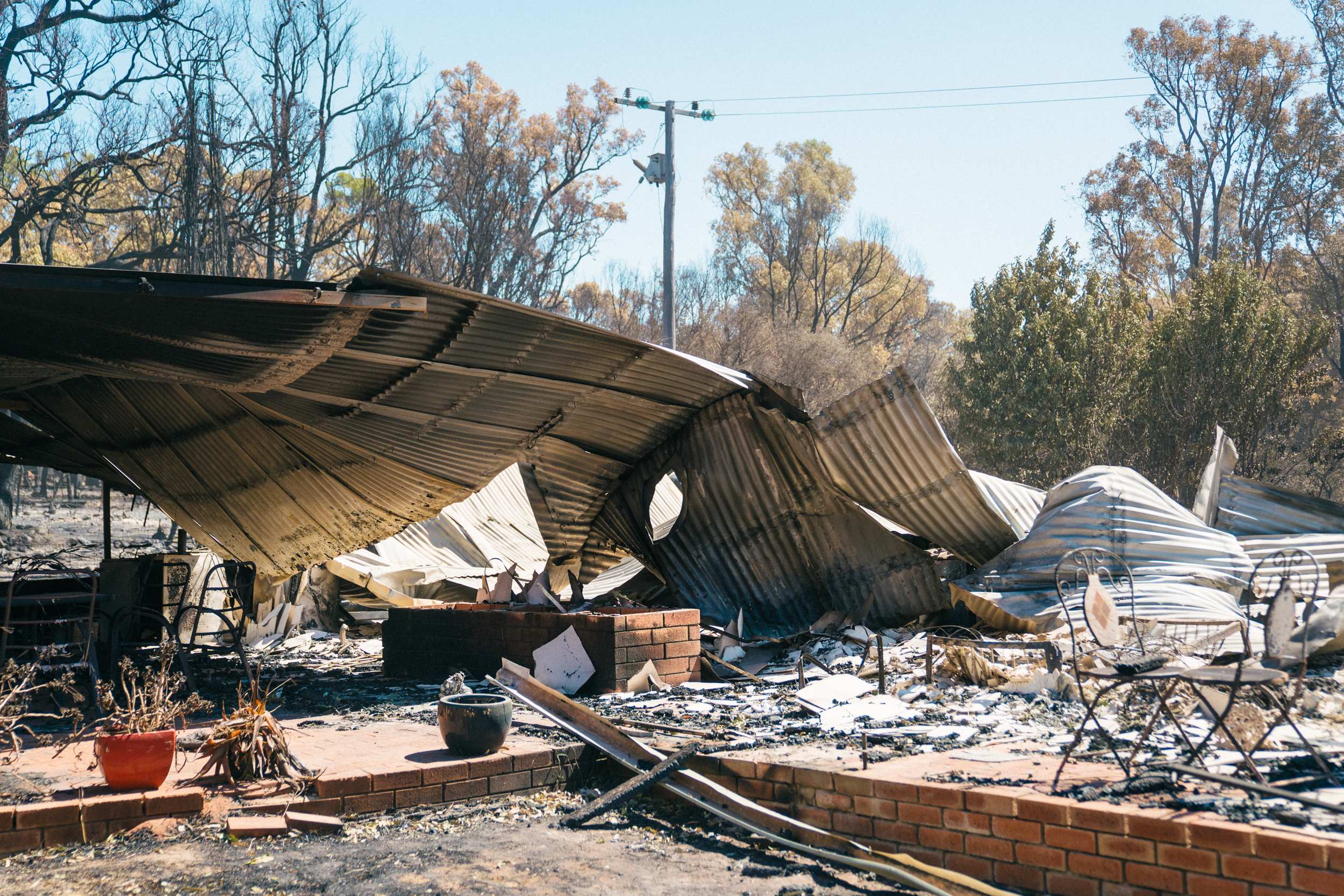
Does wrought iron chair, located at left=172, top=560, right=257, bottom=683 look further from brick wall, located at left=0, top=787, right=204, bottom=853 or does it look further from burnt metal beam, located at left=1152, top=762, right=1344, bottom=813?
burnt metal beam, located at left=1152, top=762, right=1344, bottom=813

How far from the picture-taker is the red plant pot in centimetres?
451

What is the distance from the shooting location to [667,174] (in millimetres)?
19609

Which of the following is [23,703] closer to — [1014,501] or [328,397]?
[328,397]

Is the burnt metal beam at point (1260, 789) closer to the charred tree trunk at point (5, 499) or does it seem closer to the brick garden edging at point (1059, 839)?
the brick garden edging at point (1059, 839)

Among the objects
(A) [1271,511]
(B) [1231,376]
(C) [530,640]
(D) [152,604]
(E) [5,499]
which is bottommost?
(C) [530,640]

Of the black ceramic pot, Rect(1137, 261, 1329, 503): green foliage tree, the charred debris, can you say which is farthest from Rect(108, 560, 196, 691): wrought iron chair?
Rect(1137, 261, 1329, 503): green foliage tree

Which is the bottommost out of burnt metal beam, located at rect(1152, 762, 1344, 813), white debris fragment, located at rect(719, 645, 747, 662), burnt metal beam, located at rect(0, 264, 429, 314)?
white debris fragment, located at rect(719, 645, 747, 662)

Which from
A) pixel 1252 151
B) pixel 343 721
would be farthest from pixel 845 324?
pixel 343 721

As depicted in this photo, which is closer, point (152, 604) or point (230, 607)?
point (230, 607)

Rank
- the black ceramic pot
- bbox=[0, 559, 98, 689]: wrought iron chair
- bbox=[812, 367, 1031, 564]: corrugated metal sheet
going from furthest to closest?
bbox=[812, 367, 1031, 564]: corrugated metal sheet
bbox=[0, 559, 98, 689]: wrought iron chair
the black ceramic pot

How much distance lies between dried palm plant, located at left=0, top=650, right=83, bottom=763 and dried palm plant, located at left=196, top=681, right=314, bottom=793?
0.70m

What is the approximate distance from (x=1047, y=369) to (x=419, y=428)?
17.1 metres

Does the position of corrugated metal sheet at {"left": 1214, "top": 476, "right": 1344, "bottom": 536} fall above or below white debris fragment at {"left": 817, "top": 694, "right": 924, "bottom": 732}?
above

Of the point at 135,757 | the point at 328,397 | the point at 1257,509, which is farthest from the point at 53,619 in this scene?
the point at 1257,509
